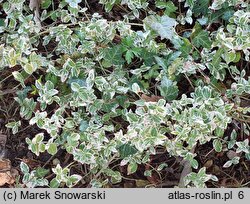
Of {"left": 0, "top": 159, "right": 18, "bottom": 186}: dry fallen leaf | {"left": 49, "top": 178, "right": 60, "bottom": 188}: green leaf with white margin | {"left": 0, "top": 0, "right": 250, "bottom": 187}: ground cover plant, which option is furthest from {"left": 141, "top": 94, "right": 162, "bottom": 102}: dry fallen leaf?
{"left": 0, "top": 159, "right": 18, "bottom": 186}: dry fallen leaf

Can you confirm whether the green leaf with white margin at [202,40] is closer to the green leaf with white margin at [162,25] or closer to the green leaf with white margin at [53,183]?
the green leaf with white margin at [162,25]

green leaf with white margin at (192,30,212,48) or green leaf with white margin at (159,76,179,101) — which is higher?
green leaf with white margin at (192,30,212,48)

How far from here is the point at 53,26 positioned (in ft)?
6.21

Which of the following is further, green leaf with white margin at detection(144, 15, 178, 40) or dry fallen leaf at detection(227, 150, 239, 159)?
dry fallen leaf at detection(227, 150, 239, 159)

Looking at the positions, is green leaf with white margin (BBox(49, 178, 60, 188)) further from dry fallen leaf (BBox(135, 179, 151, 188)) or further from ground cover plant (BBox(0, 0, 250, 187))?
dry fallen leaf (BBox(135, 179, 151, 188))

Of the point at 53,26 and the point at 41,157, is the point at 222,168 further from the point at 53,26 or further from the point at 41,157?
the point at 53,26

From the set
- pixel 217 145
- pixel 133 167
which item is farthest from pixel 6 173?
pixel 217 145

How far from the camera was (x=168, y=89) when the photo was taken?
170cm

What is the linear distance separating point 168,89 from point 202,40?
0.78 feet

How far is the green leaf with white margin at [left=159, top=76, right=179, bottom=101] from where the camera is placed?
170 cm

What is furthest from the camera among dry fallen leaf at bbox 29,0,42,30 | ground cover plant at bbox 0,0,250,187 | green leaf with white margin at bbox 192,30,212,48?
dry fallen leaf at bbox 29,0,42,30

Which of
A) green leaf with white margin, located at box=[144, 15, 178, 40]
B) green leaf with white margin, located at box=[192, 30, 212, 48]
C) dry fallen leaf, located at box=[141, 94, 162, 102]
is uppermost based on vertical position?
green leaf with white margin, located at box=[144, 15, 178, 40]

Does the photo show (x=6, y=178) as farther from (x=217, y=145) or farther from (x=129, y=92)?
(x=217, y=145)

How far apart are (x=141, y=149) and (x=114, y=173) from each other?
23 centimetres
